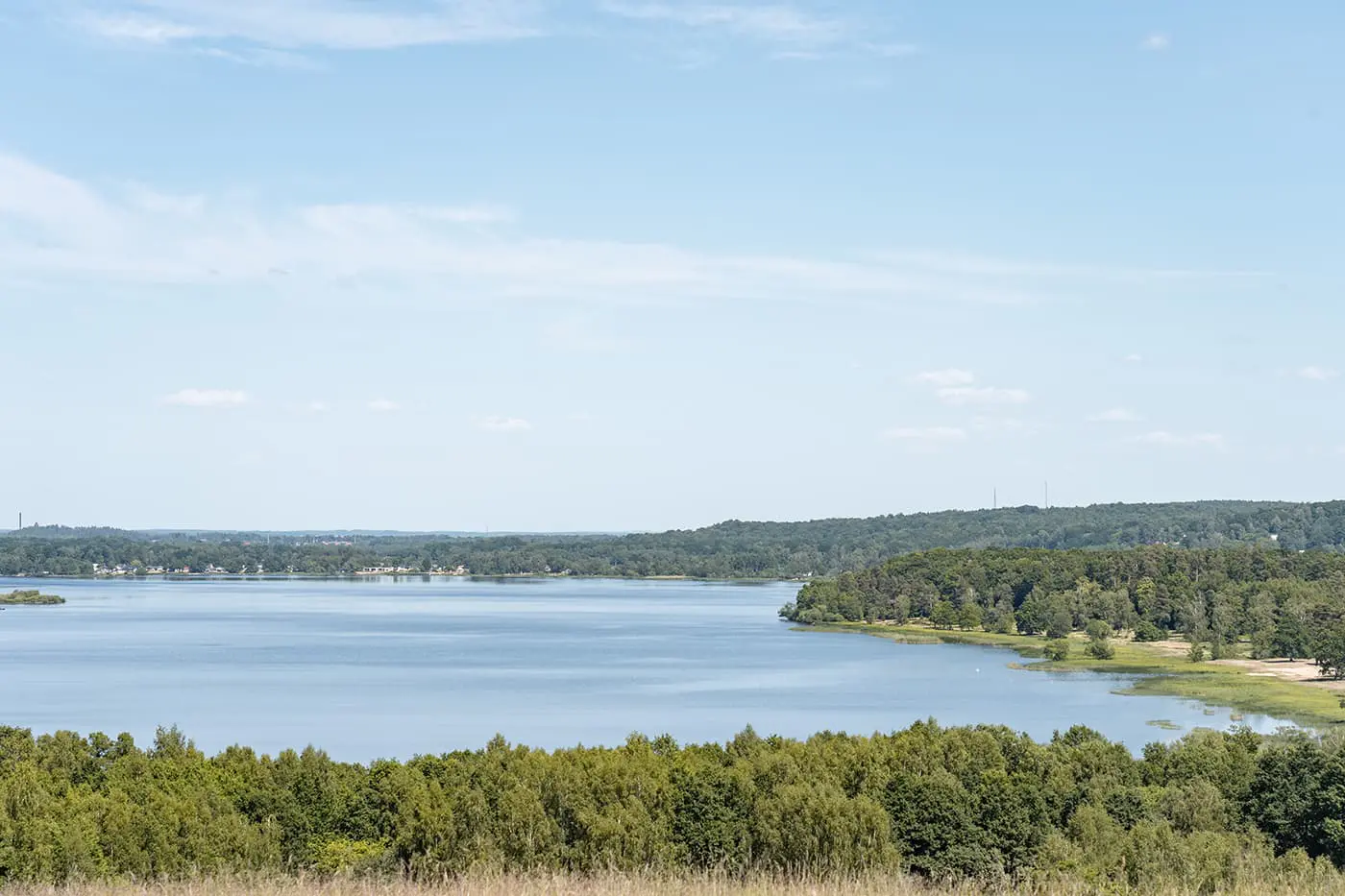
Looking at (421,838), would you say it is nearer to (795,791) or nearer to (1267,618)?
(795,791)

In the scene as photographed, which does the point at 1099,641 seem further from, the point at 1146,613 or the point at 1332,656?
the point at 1146,613

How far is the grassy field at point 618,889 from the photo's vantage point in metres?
11.4

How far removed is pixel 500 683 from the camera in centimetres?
6975

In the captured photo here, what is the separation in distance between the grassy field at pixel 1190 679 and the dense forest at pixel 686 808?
2733cm

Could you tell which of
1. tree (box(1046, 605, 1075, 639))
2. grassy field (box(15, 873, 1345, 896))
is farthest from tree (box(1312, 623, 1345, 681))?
grassy field (box(15, 873, 1345, 896))

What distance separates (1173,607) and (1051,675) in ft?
91.4

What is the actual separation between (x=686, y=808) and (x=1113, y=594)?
83738 millimetres

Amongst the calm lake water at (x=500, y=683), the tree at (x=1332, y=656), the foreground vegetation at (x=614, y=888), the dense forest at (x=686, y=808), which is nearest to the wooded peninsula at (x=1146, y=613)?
the tree at (x=1332, y=656)

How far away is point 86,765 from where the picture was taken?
28.9 m

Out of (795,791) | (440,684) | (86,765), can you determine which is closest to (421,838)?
(795,791)

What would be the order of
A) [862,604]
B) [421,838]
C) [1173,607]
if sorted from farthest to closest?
1. [862,604]
2. [1173,607]
3. [421,838]

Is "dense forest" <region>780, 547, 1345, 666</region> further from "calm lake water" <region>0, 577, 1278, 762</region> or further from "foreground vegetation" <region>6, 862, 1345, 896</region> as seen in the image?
"foreground vegetation" <region>6, 862, 1345, 896</region>

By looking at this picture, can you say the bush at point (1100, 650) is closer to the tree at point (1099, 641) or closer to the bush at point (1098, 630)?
the tree at point (1099, 641)

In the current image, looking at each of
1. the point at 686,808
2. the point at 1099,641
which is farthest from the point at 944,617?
the point at 686,808
